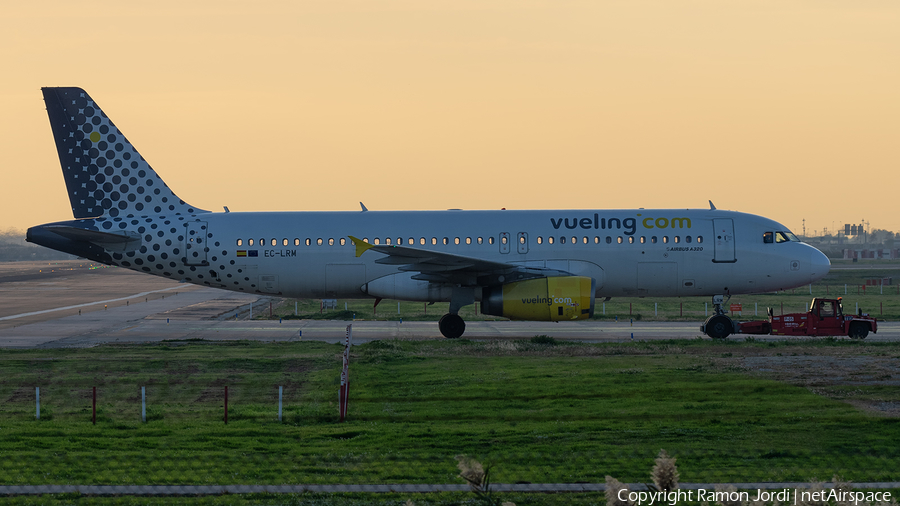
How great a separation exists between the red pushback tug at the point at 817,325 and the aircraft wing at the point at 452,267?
796 cm

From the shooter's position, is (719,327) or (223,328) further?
(223,328)

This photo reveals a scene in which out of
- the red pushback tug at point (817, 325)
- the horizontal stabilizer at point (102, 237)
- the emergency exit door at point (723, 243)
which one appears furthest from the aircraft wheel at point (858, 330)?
the horizontal stabilizer at point (102, 237)

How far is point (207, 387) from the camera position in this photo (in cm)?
1995

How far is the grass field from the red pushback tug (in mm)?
4691

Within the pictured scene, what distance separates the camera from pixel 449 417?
628 inches

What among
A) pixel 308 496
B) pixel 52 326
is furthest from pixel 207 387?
pixel 52 326

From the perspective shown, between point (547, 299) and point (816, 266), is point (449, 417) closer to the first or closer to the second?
point (547, 299)

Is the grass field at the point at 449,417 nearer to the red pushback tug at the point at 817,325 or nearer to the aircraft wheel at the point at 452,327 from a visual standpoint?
the red pushback tug at the point at 817,325

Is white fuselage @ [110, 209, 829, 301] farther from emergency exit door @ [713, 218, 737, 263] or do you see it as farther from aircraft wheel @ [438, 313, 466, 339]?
aircraft wheel @ [438, 313, 466, 339]

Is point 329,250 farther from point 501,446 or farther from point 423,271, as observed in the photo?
point 501,446

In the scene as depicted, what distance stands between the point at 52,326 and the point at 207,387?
21381mm

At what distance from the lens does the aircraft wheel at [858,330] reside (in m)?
30.2

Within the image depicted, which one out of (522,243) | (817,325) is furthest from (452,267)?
(817,325)

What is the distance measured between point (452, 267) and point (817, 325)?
1378 cm
